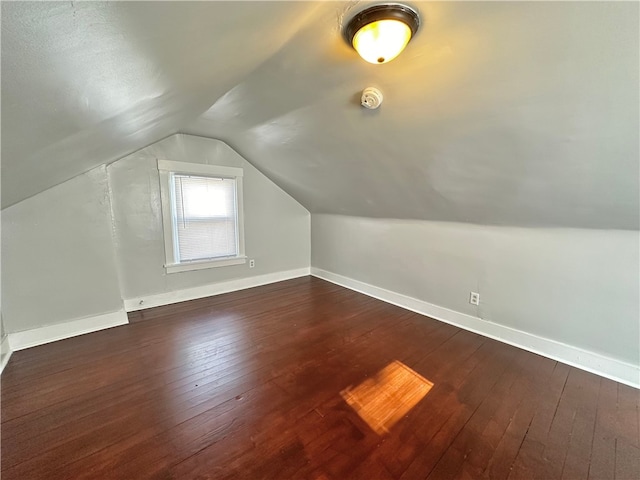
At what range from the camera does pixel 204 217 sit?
3.49 metres

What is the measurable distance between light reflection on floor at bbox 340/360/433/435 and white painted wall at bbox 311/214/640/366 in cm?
123

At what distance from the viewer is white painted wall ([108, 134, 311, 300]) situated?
2.94 m

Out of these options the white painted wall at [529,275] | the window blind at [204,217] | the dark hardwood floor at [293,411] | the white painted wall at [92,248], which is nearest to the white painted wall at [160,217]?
the white painted wall at [92,248]

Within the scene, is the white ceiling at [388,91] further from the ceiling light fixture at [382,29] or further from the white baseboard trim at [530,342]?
the white baseboard trim at [530,342]

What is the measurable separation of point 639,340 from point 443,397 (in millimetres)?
1549

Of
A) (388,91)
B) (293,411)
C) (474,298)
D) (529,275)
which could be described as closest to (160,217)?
(293,411)

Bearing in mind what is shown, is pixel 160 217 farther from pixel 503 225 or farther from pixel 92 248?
pixel 503 225

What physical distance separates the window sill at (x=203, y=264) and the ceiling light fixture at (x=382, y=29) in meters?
3.11

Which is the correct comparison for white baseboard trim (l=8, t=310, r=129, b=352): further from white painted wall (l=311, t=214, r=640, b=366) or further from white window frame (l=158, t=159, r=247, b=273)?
white painted wall (l=311, t=214, r=640, b=366)

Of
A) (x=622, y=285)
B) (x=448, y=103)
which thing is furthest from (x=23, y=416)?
(x=622, y=285)

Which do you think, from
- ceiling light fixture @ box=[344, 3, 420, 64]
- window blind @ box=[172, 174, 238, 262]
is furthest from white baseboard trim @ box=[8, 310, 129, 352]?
ceiling light fixture @ box=[344, 3, 420, 64]

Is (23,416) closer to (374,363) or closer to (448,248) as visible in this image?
(374,363)

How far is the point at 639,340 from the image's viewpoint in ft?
6.26

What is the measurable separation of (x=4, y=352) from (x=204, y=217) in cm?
211
